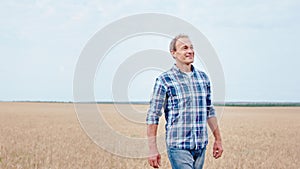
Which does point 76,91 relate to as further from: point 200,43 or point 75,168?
point 75,168

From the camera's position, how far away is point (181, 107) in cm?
360

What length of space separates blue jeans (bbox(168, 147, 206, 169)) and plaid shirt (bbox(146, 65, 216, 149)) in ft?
0.17

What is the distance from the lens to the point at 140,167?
26.2 feet

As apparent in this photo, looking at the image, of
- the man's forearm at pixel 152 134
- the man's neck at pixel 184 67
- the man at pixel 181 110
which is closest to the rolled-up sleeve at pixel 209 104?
the man at pixel 181 110

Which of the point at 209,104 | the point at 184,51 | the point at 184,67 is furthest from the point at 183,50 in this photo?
the point at 209,104

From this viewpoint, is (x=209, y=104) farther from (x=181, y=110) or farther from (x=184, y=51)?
(x=184, y=51)

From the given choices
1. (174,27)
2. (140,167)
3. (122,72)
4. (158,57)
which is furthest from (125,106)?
(174,27)

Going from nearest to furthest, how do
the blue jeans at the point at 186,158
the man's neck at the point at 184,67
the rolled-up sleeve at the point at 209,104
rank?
the blue jeans at the point at 186,158
the man's neck at the point at 184,67
the rolled-up sleeve at the point at 209,104

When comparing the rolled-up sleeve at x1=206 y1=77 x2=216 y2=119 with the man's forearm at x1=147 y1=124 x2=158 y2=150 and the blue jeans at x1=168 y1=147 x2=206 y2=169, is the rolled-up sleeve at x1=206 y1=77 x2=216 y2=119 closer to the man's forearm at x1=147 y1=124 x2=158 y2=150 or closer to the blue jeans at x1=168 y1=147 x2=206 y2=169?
the blue jeans at x1=168 y1=147 x2=206 y2=169

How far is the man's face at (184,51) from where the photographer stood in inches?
141

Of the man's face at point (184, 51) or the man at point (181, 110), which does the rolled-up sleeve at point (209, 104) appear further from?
the man's face at point (184, 51)

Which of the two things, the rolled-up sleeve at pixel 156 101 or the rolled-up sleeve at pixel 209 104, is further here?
the rolled-up sleeve at pixel 209 104

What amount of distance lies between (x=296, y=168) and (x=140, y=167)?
3.41 meters

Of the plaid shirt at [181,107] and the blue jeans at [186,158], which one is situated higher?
the plaid shirt at [181,107]
